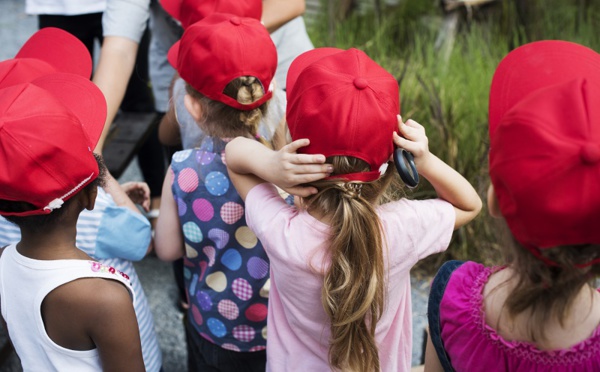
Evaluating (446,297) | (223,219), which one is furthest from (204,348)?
(446,297)

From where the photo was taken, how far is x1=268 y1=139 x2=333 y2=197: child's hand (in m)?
1.27

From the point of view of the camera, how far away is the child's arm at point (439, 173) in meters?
1.35

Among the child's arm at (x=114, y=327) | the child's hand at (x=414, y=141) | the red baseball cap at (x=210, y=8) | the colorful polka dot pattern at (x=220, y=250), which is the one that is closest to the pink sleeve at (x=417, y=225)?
the child's hand at (x=414, y=141)

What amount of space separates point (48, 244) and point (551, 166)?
1004 mm

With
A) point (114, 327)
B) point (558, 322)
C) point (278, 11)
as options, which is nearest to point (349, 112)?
point (558, 322)

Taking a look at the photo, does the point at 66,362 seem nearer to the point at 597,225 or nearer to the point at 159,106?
the point at 597,225

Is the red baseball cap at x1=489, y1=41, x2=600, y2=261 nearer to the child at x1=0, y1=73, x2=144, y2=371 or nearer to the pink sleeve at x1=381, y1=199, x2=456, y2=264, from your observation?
the pink sleeve at x1=381, y1=199, x2=456, y2=264

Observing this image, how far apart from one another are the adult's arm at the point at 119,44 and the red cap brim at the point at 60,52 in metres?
0.32

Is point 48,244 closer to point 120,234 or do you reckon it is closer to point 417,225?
point 120,234

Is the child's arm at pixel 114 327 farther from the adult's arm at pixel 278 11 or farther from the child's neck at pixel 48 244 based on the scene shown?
the adult's arm at pixel 278 11

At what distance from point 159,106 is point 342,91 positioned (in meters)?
1.58

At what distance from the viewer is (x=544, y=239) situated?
1047 millimetres

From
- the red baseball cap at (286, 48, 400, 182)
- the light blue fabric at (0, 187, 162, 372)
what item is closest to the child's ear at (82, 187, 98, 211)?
the light blue fabric at (0, 187, 162, 372)

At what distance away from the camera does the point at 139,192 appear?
2.11 m
